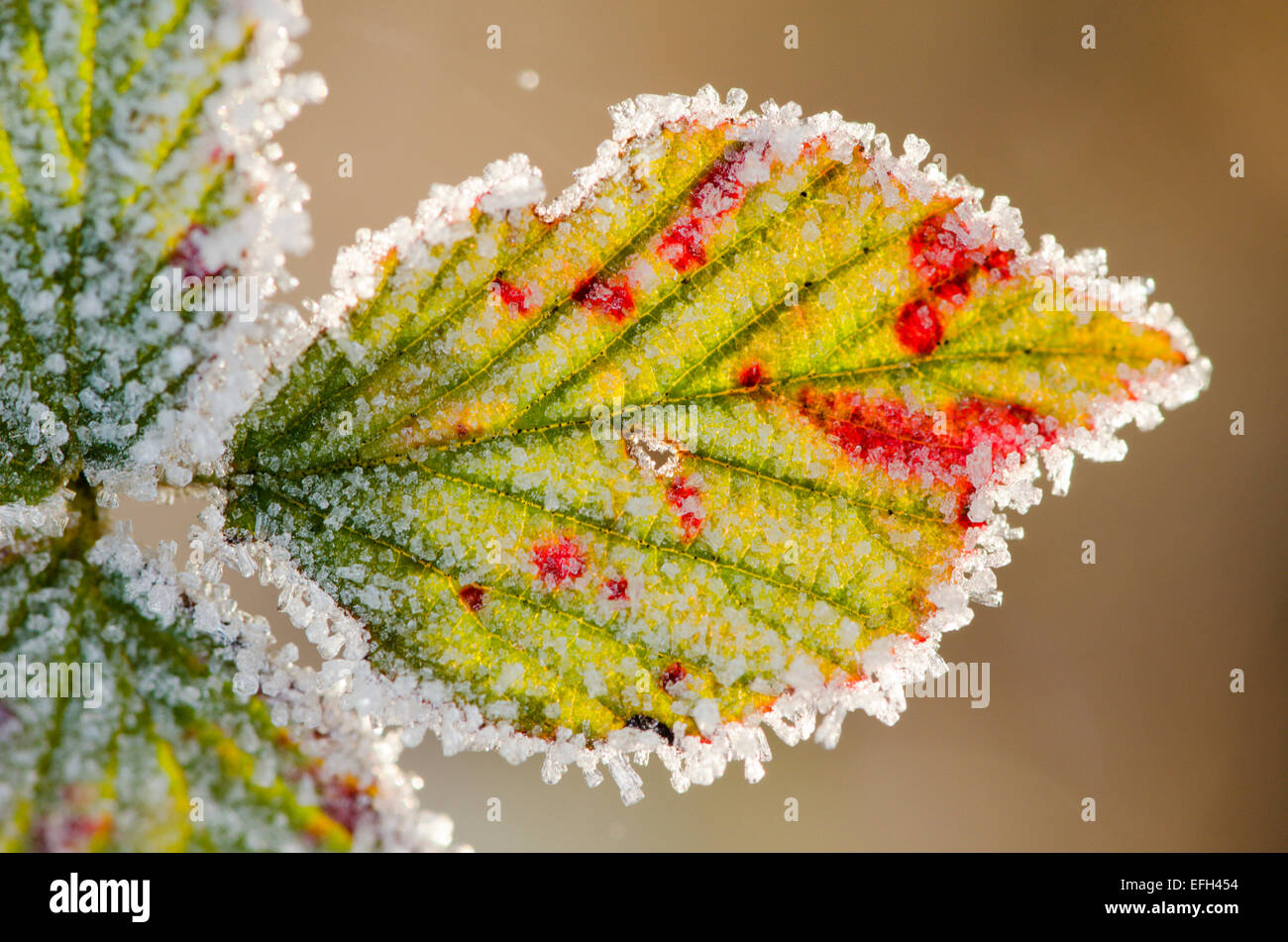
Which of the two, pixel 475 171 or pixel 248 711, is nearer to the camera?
pixel 248 711

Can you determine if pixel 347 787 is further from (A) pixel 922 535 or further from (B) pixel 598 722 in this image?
(A) pixel 922 535

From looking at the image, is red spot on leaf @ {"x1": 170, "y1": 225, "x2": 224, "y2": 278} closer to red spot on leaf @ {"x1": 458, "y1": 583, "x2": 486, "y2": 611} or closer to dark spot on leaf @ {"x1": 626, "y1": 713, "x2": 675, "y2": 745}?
red spot on leaf @ {"x1": 458, "y1": 583, "x2": 486, "y2": 611}

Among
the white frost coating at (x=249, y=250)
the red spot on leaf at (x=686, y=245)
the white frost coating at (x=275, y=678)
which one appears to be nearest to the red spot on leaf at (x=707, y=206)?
the red spot on leaf at (x=686, y=245)

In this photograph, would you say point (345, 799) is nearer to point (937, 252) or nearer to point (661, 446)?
point (661, 446)

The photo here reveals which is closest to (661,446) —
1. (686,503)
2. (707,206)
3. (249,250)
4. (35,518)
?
(686,503)

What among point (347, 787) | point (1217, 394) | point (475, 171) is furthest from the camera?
point (1217, 394)

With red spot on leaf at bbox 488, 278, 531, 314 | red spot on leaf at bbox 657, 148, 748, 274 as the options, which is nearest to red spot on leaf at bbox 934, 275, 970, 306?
red spot on leaf at bbox 657, 148, 748, 274
